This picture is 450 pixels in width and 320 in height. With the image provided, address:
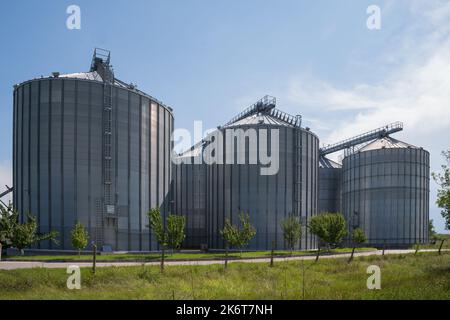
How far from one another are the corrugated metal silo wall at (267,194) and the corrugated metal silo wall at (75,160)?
1439 centimetres

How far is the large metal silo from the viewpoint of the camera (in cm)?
6838

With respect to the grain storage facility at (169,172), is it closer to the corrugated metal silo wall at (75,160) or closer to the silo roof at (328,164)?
the corrugated metal silo wall at (75,160)

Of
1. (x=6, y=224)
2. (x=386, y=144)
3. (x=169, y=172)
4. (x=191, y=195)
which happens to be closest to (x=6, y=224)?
(x=6, y=224)

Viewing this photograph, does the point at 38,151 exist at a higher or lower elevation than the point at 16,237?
higher

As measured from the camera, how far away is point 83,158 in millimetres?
42875

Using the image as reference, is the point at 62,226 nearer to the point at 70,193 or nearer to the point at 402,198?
the point at 70,193

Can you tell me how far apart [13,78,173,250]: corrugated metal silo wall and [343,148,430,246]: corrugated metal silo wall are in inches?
1751

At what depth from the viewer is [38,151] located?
42.8 meters

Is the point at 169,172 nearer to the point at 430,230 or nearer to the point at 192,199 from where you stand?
the point at 192,199

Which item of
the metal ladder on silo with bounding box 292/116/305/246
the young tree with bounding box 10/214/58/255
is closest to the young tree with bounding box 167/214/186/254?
the young tree with bounding box 10/214/58/255

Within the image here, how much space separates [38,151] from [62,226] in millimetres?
9369

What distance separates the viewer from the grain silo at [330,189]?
269 ft
